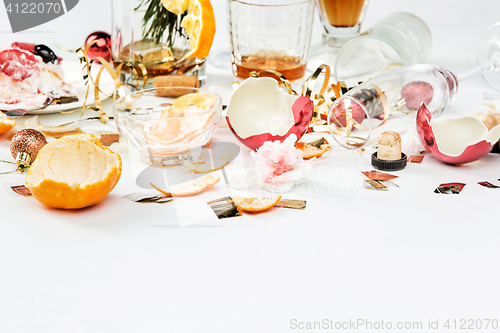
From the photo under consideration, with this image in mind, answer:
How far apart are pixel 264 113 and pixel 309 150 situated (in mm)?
74

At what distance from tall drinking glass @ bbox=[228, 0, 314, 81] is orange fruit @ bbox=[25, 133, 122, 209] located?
399 millimetres

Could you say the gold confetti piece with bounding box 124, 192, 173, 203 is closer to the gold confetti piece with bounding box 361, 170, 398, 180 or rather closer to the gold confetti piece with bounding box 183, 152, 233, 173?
the gold confetti piece with bounding box 183, 152, 233, 173

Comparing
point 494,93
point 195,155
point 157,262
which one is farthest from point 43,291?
point 494,93

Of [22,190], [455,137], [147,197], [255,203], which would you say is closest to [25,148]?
[22,190]

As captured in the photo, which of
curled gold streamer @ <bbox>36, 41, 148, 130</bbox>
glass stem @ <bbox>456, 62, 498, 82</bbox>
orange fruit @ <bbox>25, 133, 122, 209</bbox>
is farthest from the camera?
glass stem @ <bbox>456, 62, 498, 82</bbox>

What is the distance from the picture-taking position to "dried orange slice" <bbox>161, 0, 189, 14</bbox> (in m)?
0.82

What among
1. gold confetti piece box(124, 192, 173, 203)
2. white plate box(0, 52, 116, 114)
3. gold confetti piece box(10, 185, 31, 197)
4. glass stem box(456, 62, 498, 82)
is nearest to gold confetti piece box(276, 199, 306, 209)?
gold confetti piece box(124, 192, 173, 203)

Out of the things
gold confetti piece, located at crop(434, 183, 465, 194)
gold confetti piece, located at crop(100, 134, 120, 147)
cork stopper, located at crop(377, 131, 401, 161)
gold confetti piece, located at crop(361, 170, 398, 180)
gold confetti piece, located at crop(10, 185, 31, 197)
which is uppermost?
cork stopper, located at crop(377, 131, 401, 161)

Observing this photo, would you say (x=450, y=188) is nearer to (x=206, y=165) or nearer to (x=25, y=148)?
(x=206, y=165)

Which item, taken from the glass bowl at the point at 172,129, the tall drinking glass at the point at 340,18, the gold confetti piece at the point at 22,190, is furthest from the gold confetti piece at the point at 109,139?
the tall drinking glass at the point at 340,18

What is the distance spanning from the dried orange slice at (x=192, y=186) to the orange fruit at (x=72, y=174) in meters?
0.07

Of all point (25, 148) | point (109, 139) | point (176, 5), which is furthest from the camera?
point (176, 5)

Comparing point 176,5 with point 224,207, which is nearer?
point 224,207

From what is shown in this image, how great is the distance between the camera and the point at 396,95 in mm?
744
